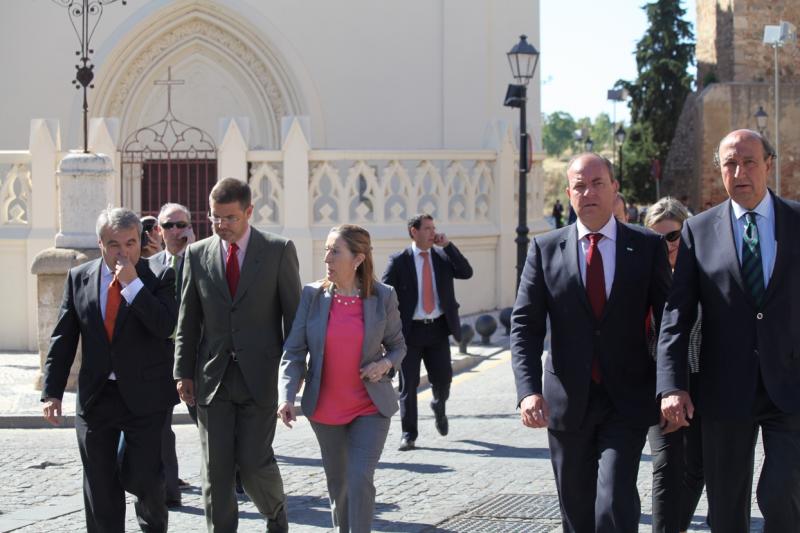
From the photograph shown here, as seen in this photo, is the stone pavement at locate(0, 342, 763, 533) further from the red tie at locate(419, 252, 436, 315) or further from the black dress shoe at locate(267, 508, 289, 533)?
the red tie at locate(419, 252, 436, 315)

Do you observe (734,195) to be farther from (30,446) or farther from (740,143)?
(30,446)

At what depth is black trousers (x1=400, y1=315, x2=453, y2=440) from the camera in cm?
1041

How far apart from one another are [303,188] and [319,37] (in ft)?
20.4

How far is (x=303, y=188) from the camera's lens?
18.2m

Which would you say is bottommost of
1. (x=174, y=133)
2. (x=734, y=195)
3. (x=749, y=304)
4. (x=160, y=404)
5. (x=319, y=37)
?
(x=160, y=404)

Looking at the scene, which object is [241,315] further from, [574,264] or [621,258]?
[621,258]

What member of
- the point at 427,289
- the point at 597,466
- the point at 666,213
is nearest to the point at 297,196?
the point at 427,289

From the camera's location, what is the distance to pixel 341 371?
21.1 feet

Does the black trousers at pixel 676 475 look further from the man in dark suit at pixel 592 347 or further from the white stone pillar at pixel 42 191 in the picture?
the white stone pillar at pixel 42 191

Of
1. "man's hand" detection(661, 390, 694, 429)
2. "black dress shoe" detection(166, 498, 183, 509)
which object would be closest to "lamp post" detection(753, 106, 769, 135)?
"black dress shoe" detection(166, 498, 183, 509)

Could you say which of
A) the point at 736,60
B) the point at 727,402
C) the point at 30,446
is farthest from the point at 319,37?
the point at 736,60

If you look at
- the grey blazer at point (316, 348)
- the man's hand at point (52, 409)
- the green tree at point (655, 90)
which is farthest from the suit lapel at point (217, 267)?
the green tree at point (655, 90)

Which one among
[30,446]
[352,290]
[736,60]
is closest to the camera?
[352,290]

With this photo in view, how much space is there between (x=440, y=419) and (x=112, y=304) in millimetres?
4610
